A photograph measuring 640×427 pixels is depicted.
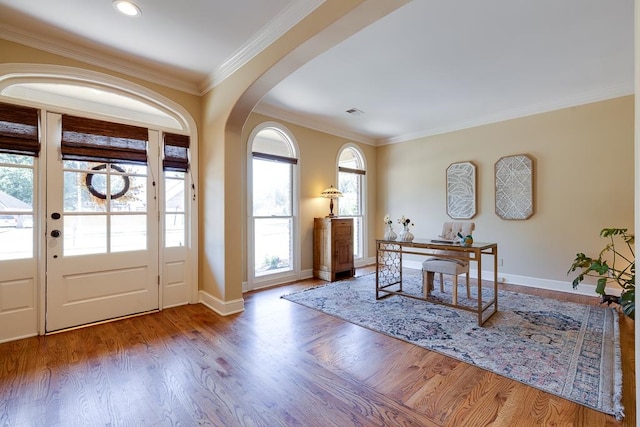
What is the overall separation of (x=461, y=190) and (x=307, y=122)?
2958mm

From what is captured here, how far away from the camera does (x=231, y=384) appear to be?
6.40ft

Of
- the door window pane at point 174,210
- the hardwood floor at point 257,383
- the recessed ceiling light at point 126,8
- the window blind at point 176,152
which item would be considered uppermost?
the recessed ceiling light at point 126,8

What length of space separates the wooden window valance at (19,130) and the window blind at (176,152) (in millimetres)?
1084

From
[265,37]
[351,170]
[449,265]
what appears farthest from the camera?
[351,170]

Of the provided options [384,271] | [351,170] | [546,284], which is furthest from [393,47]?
[546,284]

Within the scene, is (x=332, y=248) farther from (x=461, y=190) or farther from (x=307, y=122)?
(x=461, y=190)

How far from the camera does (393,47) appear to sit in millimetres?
2748

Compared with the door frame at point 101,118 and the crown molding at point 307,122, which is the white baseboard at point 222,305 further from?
the crown molding at point 307,122

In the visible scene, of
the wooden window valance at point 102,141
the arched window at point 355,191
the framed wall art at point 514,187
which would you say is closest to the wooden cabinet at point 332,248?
the arched window at point 355,191

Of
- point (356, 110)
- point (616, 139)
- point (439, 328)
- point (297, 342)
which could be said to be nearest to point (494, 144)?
point (616, 139)

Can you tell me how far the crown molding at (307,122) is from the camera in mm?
4375

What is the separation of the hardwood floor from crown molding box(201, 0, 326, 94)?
2676 mm

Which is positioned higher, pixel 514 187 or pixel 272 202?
pixel 514 187

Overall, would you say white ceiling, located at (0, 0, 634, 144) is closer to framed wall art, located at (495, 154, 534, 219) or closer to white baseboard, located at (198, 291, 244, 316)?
framed wall art, located at (495, 154, 534, 219)
